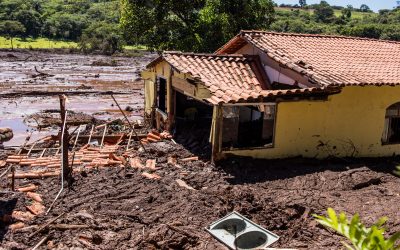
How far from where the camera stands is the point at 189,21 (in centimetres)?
2647

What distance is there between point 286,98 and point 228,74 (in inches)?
108

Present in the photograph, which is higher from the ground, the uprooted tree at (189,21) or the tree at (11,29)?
the uprooted tree at (189,21)

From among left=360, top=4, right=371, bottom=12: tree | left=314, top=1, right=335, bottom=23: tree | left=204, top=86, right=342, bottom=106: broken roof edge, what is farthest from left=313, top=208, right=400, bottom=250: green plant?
left=360, top=4, right=371, bottom=12: tree

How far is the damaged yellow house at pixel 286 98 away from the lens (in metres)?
13.1

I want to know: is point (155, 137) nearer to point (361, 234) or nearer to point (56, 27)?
point (361, 234)

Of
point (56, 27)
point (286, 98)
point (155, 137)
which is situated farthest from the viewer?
point (56, 27)

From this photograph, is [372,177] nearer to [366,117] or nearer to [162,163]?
[366,117]

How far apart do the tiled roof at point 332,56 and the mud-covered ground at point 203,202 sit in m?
2.80

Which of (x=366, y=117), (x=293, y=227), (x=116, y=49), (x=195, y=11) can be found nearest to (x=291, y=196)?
(x=293, y=227)

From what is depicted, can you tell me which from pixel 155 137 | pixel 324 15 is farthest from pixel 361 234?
pixel 324 15

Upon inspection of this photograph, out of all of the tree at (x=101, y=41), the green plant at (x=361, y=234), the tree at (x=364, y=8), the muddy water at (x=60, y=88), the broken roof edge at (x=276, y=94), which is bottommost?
the muddy water at (x=60, y=88)

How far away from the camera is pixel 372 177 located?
39.9 ft

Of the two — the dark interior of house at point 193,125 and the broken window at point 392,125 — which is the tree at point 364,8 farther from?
the dark interior of house at point 193,125

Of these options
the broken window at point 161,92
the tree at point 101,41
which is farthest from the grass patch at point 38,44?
the broken window at point 161,92
